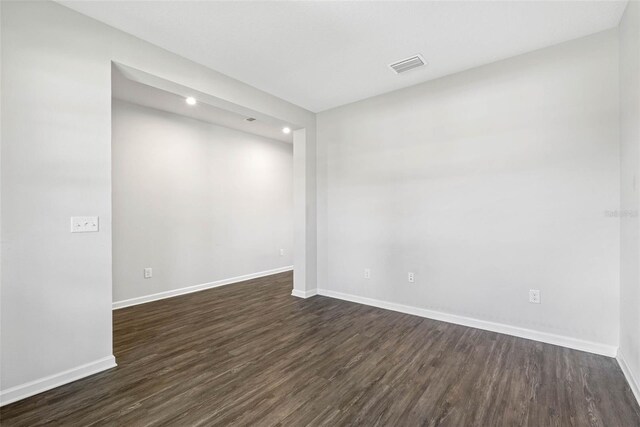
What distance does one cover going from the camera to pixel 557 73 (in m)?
2.62

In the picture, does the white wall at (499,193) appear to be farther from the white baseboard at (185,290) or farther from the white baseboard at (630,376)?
the white baseboard at (185,290)

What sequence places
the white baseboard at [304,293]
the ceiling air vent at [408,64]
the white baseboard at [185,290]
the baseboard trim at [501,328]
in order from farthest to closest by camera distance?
the white baseboard at [304,293], the white baseboard at [185,290], the ceiling air vent at [408,64], the baseboard trim at [501,328]

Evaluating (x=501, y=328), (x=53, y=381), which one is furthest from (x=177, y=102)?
(x=501, y=328)

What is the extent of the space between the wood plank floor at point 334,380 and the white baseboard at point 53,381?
0.05m

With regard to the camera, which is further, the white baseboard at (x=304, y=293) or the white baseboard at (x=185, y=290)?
the white baseboard at (x=304, y=293)

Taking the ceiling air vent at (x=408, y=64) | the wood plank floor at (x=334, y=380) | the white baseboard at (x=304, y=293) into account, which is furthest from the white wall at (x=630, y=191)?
the white baseboard at (x=304, y=293)

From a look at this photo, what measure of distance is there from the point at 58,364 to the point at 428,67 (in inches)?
159

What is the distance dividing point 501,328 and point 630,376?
93 cm

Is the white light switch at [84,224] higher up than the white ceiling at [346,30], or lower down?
lower down

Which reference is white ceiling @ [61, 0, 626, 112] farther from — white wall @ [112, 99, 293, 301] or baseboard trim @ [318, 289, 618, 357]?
baseboard trim @ [318, 289, 618, 357]

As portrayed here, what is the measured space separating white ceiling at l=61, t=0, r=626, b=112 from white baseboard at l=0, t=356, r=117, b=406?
2.64 meters

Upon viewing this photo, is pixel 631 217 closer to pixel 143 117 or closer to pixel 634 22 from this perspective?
pixel 634 22

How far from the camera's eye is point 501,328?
9.46ft

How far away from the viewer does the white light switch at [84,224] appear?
215 centimetres
